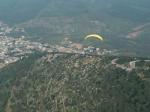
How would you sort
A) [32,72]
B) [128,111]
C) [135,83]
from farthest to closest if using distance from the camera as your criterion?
[32,72], [135,83], [128,111]

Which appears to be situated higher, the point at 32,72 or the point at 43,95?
the point at 32,72

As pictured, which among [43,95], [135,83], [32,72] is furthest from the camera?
[32,72]

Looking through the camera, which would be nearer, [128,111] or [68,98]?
[128,111]

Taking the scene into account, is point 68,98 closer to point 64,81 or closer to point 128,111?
point 64,81

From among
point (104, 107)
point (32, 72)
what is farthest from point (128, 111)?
point (32, 72)

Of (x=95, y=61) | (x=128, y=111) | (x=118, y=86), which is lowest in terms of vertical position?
(x=128, y=111)

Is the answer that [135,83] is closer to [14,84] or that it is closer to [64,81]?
[64,81]
